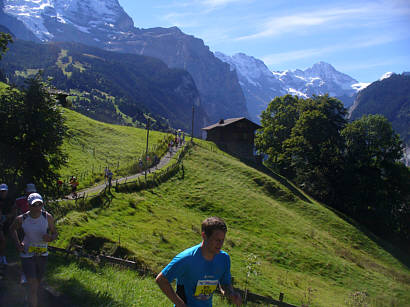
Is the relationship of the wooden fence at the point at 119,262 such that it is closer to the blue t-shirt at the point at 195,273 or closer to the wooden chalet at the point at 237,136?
the blue t-shirt at the point at 195,273

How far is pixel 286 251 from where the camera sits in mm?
28484

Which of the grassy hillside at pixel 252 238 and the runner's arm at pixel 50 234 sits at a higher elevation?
the runner's arm at pixel 50 234

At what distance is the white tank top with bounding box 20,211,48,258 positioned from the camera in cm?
779

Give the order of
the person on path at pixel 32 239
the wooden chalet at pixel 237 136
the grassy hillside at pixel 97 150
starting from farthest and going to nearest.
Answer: the wooden chalet at pixel 237 136 → the grassy hillside at pixel 97 150 → the person on path at pixel 32 239

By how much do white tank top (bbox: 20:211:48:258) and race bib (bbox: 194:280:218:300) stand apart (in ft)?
15.0

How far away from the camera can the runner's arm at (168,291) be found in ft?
15.4

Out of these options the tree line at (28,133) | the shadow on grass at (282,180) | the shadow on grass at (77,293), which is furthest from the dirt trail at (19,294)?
the shadow on grass at (282,180)

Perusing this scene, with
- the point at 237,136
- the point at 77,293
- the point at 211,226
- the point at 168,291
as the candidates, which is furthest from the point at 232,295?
the point at 237,136

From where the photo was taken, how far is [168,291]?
469 centimetres

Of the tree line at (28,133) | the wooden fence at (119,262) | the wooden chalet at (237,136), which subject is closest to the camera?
the wooden fence at (119,262)

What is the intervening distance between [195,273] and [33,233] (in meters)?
4.72

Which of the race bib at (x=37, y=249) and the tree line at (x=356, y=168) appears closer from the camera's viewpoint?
the race bib at (x=37, y=249)

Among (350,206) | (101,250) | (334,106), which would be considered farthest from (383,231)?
(101,250)

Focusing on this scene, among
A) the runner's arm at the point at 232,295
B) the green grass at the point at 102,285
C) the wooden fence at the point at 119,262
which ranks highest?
the runner's arm at the point at 232,295
